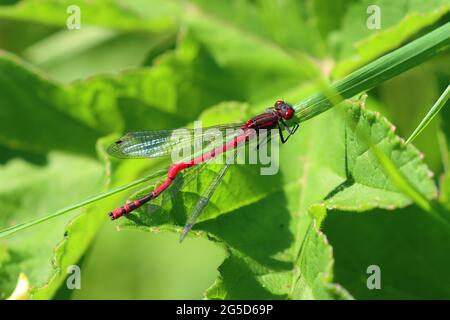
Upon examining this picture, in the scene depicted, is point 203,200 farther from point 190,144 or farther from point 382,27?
point 382,27

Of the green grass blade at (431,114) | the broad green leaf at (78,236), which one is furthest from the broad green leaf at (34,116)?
the green grass blade at (431,114)

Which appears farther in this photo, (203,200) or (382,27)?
(382,27)

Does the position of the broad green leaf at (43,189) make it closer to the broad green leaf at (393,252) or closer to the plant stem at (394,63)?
the broad green leaf at (393,252)

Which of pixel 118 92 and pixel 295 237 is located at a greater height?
pixel 118 92

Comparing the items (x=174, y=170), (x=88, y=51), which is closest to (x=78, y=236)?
(x=174, y=170)

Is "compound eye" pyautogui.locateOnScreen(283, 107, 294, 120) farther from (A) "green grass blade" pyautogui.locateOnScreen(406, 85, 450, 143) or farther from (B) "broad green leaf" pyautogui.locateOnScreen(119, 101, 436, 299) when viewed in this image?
(A) "green grass blade" pyautogui.locateOnScreen(406, 85, 450, 143)

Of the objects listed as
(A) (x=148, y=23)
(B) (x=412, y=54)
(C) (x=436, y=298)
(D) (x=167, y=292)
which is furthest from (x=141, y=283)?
(B) (x=412, y=54)

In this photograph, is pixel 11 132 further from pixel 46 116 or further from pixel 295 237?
pixel 295 237
